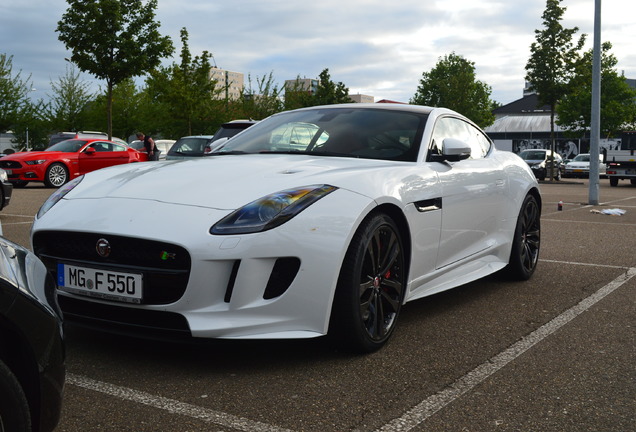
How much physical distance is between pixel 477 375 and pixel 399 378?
375 millimetres

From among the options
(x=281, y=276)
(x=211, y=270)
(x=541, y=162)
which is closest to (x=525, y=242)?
(x=281, y=276)

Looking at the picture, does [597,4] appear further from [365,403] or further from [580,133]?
[580,133]

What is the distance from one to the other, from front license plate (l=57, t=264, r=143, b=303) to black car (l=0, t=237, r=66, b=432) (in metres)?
1.01

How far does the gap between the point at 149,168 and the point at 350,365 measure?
1618 millimetres

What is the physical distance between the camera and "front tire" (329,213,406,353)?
333 centimetres

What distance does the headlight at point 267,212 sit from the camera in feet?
10.2

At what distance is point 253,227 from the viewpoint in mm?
3092

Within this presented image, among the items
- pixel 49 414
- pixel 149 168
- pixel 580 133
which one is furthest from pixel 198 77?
pixel 49 414

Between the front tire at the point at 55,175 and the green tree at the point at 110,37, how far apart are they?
5.79 m

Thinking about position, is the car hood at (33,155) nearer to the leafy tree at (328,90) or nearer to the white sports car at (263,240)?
the white sports car at (263,240)

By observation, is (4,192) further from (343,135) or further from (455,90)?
(455,90)

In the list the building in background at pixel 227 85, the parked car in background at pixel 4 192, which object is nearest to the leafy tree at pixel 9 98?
the building in background at pixel 227 85

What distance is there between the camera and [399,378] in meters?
3.23

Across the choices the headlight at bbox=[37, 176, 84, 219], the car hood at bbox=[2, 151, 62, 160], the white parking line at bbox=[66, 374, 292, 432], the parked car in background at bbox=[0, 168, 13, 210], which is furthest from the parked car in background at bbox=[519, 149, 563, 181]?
the white parking line at bbox=[66, 374, 292, 432]
